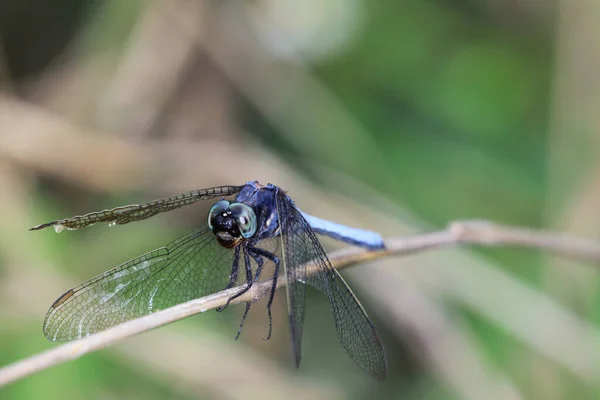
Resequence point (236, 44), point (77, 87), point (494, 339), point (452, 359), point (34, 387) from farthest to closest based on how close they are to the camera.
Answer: point (236, 44) → point (77, 87) → point (494, 339) → point (452, 359) → point (34, 387)

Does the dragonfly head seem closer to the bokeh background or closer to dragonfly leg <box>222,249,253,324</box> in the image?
dragonfly leg <box>222,249,253,324</box>

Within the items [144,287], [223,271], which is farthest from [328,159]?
[144,287]

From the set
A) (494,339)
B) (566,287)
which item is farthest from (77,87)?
(566,287)

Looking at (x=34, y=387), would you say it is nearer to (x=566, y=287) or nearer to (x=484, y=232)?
(x=484, y=232)

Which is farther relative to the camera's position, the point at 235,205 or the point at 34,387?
the point at 34,387

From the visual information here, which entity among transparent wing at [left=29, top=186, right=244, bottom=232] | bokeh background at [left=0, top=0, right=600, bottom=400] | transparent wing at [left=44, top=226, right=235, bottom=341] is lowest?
transparent wing at [left=44, top=226, right=235, bottom=341]

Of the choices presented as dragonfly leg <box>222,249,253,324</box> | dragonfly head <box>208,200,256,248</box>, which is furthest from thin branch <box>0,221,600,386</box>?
dragonfly head <box>208,200,256,248</box>
